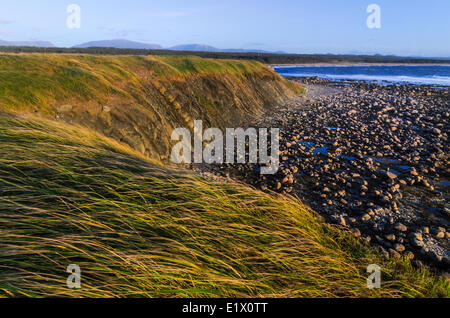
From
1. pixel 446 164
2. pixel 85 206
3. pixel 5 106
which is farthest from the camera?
pixel 446 164

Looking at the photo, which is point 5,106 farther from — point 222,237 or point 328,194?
point 328,194

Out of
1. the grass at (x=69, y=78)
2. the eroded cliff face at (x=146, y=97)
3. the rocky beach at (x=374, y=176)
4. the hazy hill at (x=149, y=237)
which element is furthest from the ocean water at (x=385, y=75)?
the hazy hill at (x=149, y=237)

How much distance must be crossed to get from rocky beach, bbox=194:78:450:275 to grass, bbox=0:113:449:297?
5.12 ft

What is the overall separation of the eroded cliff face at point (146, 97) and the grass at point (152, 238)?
4.36 m

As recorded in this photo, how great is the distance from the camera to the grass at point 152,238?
157cm

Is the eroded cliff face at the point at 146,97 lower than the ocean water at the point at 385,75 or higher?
lower

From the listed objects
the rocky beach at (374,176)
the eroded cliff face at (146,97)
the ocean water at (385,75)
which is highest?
the ocean water at (385,75)

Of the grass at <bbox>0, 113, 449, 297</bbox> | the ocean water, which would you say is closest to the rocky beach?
the grass at <bbox>0, 113, 449, 297</bbox>

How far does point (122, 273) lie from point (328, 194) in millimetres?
5431

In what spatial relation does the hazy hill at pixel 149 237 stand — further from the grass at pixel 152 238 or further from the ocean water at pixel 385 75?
the ocean water at pixel 385 75

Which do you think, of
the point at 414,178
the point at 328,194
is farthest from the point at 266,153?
the point at 414,178

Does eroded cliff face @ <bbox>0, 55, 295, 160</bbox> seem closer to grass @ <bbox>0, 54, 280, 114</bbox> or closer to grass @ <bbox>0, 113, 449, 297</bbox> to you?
grass @ <bbox>0, 54, 280, 114</bbox>

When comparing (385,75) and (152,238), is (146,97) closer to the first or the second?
(152,238)

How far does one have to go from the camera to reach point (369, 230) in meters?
4.58
